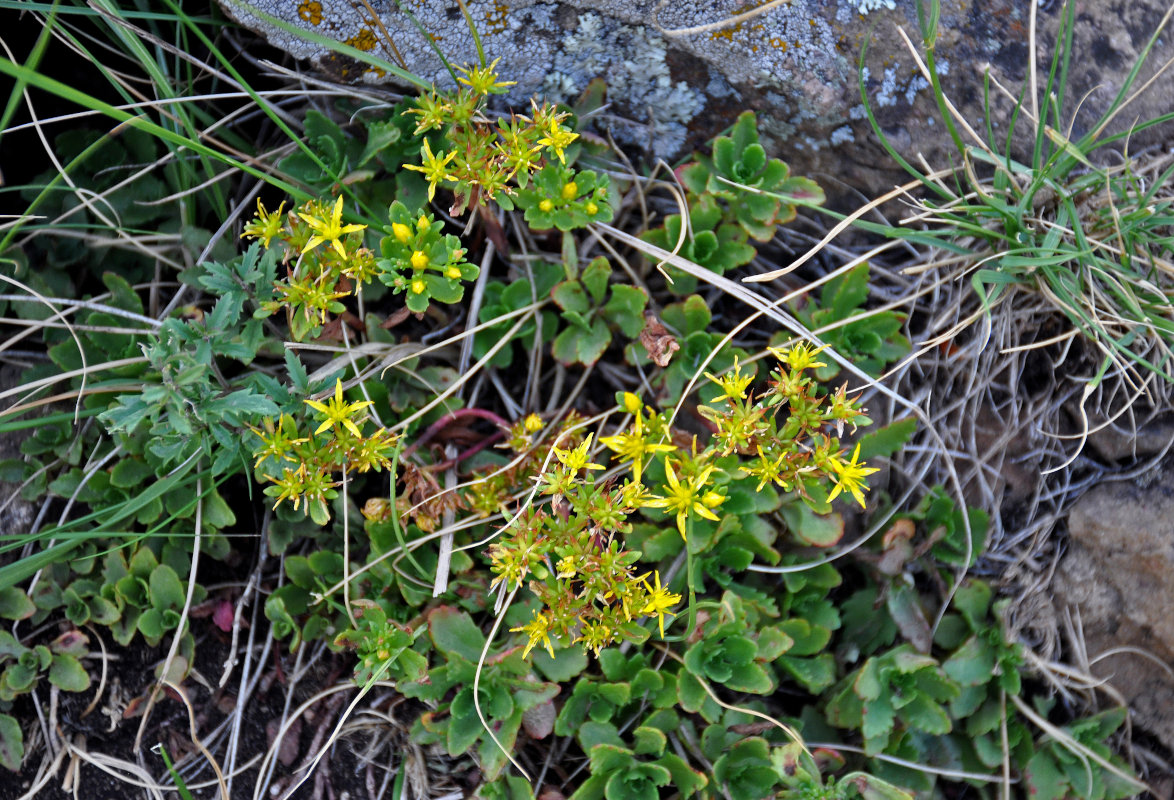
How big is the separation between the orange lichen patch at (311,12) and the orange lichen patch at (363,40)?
0.10m

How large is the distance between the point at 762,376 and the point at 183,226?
70.6 inches

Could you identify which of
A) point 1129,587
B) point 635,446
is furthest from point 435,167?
point 1129,587

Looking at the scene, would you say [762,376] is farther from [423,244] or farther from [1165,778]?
[1165,778]

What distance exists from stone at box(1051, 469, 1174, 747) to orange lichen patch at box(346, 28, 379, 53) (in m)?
2.44

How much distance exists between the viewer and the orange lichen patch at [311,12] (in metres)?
2.30

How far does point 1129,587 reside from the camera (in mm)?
2426

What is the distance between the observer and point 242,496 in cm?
251

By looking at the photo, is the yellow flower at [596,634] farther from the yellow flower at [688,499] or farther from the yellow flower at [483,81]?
the yellow flower at [483,81]

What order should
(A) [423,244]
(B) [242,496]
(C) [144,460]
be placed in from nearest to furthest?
1. (A) [423,244]
2. (C) [144,460]
3. (B) [242,496]

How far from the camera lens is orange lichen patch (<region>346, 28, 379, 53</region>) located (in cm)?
236

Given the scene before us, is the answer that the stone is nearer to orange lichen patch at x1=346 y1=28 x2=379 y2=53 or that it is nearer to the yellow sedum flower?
the yellow sedum flower

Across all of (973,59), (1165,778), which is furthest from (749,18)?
(1165,778)

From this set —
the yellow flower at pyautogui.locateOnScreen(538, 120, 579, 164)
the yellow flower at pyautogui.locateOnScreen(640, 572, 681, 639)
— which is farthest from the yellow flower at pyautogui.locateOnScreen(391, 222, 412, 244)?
the yellow flower at pyautogui.locateOnScreen(640, 572, 681, 639)

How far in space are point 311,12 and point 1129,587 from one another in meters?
2.83
